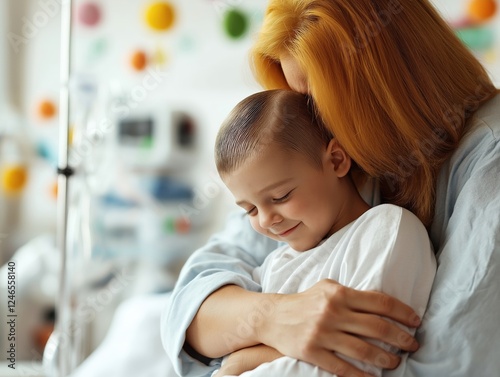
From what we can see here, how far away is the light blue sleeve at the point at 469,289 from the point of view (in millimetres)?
929

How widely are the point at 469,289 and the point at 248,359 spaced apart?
35 centimetres

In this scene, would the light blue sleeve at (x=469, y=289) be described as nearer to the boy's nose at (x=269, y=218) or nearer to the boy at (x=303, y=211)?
the boy at (x=303, y=211)

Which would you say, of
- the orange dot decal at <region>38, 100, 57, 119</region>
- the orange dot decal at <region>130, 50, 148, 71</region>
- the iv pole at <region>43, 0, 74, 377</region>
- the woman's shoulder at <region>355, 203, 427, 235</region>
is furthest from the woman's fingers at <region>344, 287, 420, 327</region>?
the orange dot decal at <region>38, 100, 57, 119</region>

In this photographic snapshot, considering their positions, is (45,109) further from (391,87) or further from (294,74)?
Result: (391,87)

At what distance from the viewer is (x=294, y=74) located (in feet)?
3.88

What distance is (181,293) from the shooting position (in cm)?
121

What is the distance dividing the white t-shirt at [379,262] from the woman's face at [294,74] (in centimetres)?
26

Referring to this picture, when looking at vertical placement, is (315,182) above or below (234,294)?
above

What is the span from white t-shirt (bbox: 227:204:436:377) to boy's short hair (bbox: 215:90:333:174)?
14cm

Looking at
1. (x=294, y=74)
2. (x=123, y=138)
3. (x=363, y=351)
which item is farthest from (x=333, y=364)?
(x=123, y=138)

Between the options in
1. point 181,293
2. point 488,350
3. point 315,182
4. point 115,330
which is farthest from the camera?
point 115,330

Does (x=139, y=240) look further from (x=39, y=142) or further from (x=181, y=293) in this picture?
(x=181, y=293)

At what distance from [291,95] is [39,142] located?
2.19m

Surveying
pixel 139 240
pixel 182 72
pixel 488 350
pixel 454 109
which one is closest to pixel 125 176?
pixel 139 240
